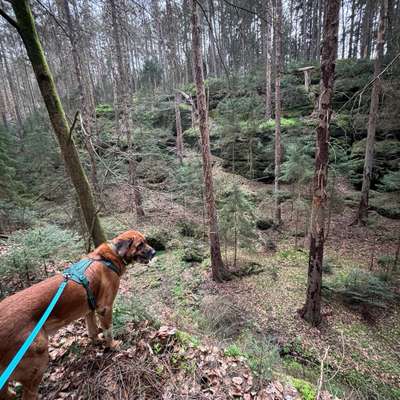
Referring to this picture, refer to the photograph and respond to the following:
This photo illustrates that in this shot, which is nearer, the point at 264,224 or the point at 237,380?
the point at 237,380

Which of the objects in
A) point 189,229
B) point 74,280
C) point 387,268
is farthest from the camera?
point 189,229

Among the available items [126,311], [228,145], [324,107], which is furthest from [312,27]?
[126,311]

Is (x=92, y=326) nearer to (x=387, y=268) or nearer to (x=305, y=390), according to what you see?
(x=305, y=390)

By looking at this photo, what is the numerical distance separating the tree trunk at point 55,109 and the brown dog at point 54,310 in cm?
126

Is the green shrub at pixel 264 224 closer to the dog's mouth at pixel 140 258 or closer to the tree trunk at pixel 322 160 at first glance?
the tree trunk at pixel 322 160

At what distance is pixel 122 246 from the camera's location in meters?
2.58

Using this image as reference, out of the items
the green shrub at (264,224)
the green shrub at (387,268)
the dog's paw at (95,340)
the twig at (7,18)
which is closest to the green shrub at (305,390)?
the dog's paw at (95,340)

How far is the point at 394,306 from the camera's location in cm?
699

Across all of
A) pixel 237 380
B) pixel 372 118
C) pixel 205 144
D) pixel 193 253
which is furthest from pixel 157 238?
pixel 372 118

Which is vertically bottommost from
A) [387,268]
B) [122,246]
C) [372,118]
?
[387,268]

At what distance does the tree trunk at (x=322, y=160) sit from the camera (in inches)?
195

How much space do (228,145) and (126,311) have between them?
15154 mm

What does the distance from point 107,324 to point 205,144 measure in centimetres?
586

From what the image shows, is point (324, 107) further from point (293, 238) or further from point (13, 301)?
point (293, 238)
